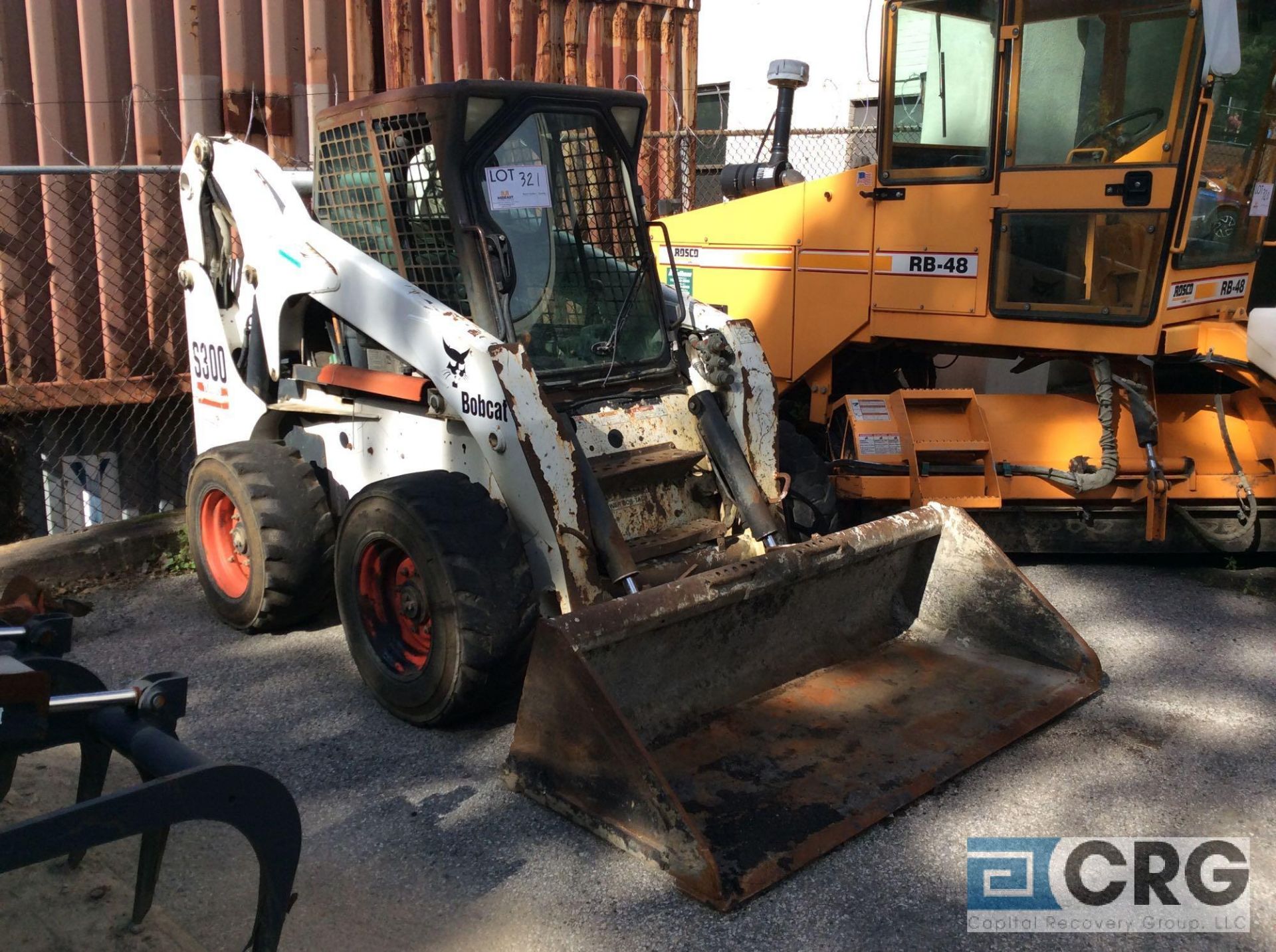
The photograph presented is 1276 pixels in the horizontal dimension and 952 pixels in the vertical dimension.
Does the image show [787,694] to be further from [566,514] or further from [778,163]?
[778,163]

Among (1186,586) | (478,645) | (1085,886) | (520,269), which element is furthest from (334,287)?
(1186,586)

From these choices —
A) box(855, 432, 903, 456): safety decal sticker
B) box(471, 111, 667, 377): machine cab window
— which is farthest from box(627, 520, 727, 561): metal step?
box(855, 432, 903, 456): safety decal sticker

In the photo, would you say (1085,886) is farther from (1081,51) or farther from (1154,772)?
(1081,51)

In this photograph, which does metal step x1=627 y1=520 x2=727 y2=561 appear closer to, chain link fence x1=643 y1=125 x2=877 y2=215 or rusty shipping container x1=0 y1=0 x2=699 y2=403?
chain link fence x1=643 y1=125 x2=877 y2=215

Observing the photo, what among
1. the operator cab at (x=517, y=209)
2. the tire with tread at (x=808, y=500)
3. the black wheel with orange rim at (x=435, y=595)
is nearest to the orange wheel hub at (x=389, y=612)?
the black wheel with orange rim at (x=435, y=595)

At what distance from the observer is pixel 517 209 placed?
445 cm

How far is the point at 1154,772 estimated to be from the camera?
3852mm

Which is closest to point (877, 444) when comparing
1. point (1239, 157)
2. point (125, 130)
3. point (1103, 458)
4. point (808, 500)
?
point (808, 500)

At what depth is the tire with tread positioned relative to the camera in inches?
200

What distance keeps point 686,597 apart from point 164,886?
5.49 ft

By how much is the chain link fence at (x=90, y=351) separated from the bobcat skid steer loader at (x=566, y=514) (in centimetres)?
137

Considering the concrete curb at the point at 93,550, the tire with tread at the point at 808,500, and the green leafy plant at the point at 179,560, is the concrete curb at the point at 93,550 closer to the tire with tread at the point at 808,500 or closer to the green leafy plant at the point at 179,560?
the green leafy plant at the point at 179,560

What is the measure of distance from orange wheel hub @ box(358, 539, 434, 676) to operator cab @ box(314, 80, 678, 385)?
884 millimetres

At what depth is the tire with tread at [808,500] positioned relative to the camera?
200 inches
